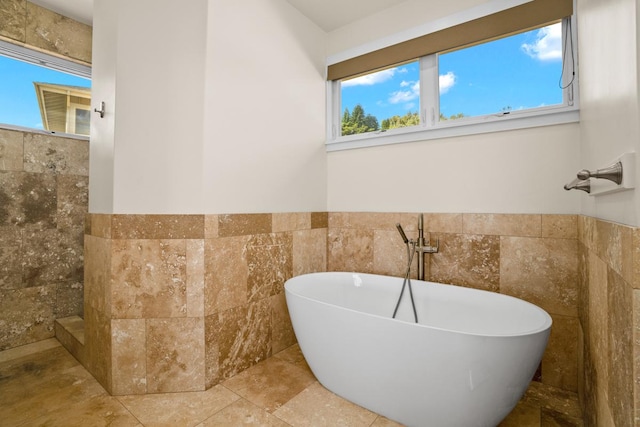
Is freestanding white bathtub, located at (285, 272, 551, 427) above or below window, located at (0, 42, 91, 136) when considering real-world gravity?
below

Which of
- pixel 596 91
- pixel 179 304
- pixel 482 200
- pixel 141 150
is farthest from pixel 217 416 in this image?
pixel 596 91

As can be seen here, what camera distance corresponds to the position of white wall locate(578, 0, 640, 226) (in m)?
0.72

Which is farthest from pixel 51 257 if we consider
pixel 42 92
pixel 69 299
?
pixel 42 92

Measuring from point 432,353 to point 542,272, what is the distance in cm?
108

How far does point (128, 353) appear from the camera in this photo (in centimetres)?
169

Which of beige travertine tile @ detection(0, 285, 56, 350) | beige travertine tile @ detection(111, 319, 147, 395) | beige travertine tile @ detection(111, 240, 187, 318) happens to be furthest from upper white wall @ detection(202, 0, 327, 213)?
beige travertine tile @ detection(0, 285, 56, 350)

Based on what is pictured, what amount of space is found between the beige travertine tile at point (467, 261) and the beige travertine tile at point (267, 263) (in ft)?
3.46

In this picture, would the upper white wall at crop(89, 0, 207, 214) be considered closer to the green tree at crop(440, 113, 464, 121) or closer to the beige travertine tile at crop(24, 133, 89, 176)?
the beige travertine tile at crop(24, 133, 89, 176)

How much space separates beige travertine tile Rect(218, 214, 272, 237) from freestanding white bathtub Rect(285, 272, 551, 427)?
428 mm

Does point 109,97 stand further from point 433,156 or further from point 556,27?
point 556,27

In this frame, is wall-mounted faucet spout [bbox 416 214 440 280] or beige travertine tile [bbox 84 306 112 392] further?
wall-mounted faucet spout [bbox 416 214 440 280]

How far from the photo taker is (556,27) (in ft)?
6.05

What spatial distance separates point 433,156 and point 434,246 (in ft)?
2.13

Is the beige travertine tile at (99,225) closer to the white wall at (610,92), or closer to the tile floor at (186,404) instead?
the tile floor at (186,404)
